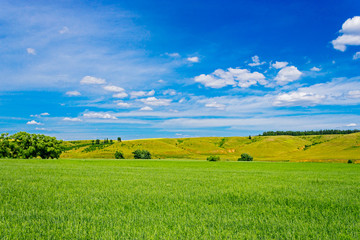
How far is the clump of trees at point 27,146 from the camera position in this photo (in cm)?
5969

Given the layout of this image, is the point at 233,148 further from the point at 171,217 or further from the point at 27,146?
the point at 171,217

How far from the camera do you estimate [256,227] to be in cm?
524

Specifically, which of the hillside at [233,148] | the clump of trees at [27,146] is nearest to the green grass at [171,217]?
the clump of trees at [27,146]

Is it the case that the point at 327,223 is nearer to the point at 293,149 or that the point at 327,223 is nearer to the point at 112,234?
the point at 112,234

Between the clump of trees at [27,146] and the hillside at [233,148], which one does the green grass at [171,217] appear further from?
the hillside at [233,148]

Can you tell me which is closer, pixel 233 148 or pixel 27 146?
pixel 27 146

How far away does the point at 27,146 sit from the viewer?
61.9m

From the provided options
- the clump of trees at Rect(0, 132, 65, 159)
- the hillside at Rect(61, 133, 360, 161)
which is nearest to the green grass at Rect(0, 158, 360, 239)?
the clump of trees at Rect(0, 132, 65, 159)

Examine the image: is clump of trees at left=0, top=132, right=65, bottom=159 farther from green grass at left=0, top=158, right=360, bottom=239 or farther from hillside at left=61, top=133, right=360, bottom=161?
hillside at left=61, top=133, right=360, bottom=161

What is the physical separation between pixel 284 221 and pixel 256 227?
0.89 meters

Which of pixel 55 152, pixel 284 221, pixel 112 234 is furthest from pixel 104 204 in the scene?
pixel 55 152

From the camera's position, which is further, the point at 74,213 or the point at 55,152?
the point at 55,152

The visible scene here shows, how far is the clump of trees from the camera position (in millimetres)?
59688

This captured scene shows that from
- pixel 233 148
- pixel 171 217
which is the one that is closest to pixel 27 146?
pixel 171 217
